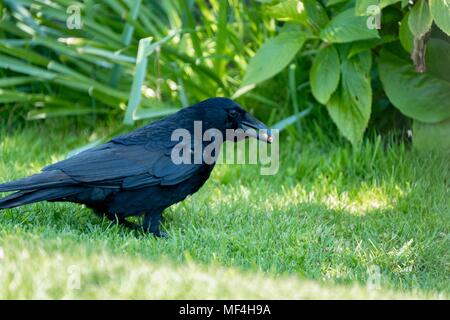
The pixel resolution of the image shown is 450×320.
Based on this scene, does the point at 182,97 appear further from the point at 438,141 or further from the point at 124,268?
the point at 124,268

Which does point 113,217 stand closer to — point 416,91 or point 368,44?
point 368,44

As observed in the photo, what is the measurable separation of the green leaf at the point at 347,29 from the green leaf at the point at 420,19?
1.14ft

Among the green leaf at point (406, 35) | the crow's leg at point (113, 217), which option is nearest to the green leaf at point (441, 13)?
the green leaf at point (406, 35)

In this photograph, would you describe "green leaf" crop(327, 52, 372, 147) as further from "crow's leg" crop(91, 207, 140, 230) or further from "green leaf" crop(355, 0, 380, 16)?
"crow's leg" crop(91, 207, 140, 230)

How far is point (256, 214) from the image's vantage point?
4.25 m

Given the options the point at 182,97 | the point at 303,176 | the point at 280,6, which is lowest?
the point at 303,176

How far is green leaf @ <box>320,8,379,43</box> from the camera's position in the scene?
181 inches

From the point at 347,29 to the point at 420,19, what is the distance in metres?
0.58

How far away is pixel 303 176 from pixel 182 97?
104 cm

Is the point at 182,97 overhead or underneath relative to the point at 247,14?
underneath

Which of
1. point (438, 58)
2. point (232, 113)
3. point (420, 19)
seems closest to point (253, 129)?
point (232, 113)

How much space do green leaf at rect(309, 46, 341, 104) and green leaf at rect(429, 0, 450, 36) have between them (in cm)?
87

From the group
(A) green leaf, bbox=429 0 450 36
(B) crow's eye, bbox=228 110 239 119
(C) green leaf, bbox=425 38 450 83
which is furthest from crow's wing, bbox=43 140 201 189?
(C) green leaf, bbox=425 38 450 83
